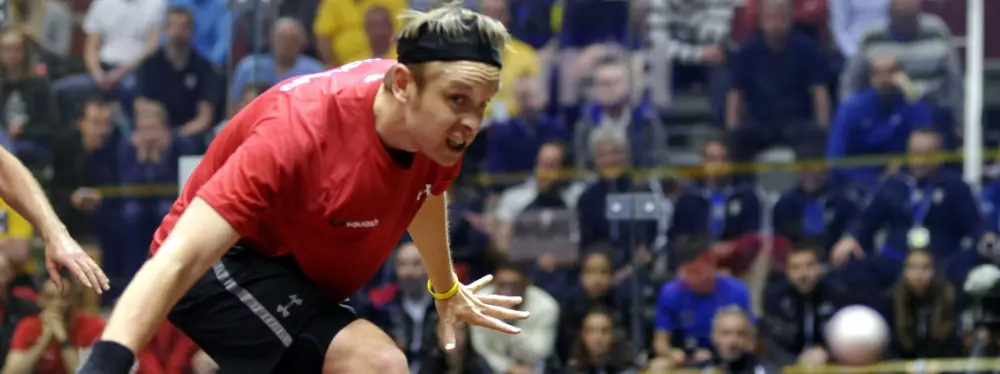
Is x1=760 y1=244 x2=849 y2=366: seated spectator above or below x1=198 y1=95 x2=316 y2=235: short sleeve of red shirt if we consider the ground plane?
below

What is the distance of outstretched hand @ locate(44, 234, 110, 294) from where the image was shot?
13.8ft

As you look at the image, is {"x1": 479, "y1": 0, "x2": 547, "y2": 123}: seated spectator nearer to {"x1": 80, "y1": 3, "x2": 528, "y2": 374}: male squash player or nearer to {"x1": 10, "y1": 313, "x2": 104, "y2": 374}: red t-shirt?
{"x1": 10, "y1": 313, "x2": 104, "y2": 374}: red t-shirt

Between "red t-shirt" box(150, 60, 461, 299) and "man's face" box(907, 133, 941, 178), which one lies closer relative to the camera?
"red t-shirt" box(150, 60, 461, 299)

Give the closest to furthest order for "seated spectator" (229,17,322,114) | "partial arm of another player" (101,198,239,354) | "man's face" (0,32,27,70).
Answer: "partial arm of another player" (101,198,239,354) → "seated spectator" (229,17,322,114) → "man's face" (0,32,27,70)

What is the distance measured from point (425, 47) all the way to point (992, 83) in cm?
440

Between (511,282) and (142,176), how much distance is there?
5.63ft

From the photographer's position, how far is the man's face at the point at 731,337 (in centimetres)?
709

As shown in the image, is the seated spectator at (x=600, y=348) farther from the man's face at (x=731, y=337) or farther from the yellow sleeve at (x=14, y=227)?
the yellow sleeve at (x=14, y=227)

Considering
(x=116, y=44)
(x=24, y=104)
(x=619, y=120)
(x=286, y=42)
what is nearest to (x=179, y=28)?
(x=116, y=44)

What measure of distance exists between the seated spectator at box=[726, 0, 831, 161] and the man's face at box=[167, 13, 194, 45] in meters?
2.40

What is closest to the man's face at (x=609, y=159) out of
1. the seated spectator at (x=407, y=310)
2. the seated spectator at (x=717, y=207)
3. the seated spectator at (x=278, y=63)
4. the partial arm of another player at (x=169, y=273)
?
the seated spectator at (x=717, y=207)

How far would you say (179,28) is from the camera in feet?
24.2

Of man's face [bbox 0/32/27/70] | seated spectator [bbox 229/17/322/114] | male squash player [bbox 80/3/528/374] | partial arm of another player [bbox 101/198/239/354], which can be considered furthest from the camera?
man's face [bbox 0/32/27/70]

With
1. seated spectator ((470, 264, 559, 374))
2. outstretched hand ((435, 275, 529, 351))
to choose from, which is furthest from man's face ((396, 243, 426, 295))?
outstretched hand ((435, 275, 529, 351))
